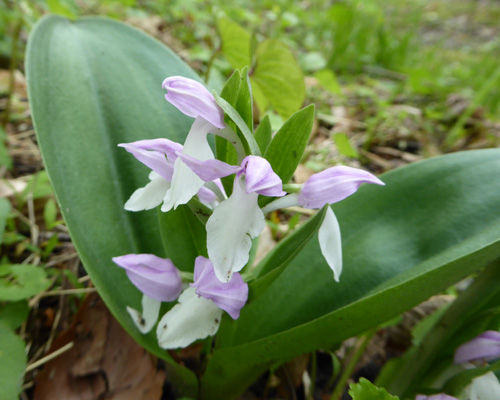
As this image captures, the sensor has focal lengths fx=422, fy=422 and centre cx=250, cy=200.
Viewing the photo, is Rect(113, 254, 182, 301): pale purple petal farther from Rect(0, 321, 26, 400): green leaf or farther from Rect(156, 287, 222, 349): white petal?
Rect(0, 321, 26, 400): green leaf

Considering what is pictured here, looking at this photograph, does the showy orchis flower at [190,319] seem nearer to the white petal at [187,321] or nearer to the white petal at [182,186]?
the white petal at [187,321]

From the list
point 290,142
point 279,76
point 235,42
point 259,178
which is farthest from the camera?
point 235,42

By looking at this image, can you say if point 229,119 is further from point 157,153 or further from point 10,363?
point 10,363

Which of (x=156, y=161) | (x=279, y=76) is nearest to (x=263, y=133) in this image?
(x=156, y=161)

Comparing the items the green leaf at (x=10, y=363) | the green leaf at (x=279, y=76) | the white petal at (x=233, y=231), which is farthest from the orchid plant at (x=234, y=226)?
the green leaf at (x=279, y=76)

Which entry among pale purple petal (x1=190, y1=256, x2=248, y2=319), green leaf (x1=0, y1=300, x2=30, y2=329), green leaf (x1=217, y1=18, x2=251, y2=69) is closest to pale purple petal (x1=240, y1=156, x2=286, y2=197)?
pale purple petal (x1=190, y1=256, x2=248, y2=319)
